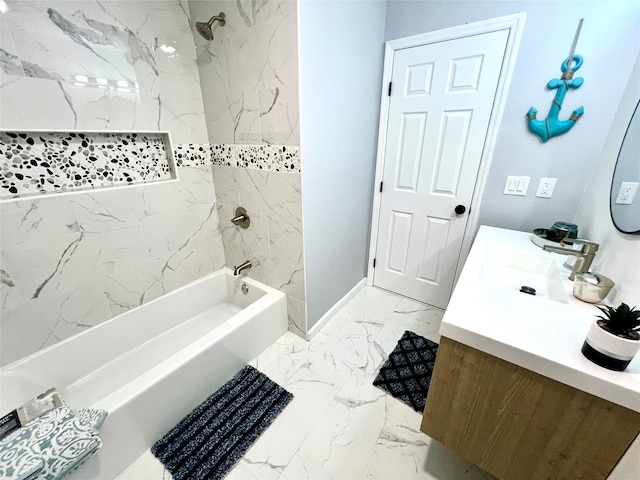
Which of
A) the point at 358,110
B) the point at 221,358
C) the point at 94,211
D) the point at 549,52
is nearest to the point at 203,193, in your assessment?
the point at 94,211

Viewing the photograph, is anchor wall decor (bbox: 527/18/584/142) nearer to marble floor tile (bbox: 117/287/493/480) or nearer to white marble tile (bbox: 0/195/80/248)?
marble floor tile (bbox: 117/287/493/480)

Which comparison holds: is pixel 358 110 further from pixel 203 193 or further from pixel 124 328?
pixel 124 328

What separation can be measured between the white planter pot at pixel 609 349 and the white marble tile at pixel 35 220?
7.09 feet

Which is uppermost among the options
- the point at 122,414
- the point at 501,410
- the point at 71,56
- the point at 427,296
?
the point at 71,56

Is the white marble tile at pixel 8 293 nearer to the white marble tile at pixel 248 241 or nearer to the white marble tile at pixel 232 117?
the white marble tile at pixel 248 241

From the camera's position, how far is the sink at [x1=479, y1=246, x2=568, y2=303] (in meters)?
1.18

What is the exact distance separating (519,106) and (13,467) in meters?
2.76

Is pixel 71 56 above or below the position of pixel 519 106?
above

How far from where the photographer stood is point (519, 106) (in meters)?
1.51

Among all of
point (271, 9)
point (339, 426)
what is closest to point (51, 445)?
point (339, 426)

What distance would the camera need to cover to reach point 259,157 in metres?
1.54

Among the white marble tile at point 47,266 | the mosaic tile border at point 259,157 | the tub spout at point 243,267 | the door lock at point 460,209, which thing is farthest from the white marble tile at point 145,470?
the door lock at point 460,209

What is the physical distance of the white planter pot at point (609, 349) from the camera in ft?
1.98

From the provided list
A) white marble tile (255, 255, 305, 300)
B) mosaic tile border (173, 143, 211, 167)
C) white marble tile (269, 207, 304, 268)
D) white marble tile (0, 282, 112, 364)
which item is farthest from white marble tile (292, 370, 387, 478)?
mosaic tile border (173, 143, 211, 167)
